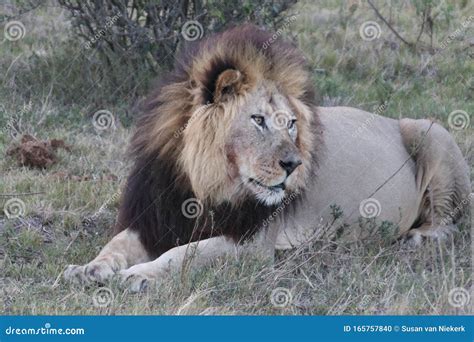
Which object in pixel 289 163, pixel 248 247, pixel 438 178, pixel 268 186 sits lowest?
pixel 438 178

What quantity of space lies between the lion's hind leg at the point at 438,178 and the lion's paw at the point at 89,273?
2086 millimetres

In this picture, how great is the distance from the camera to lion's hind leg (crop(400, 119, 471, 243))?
6.18 meters

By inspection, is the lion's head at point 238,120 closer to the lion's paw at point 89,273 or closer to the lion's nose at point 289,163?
the lion's nose at point 289,163

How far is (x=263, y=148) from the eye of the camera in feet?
15.0

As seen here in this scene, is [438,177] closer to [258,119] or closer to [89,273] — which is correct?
[258,119]

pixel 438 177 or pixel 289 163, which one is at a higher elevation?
pixel 289 163

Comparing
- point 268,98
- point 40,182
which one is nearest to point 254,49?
point 268,98

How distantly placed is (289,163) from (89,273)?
103 cm

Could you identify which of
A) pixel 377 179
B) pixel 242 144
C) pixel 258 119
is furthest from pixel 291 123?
pixel 377 179

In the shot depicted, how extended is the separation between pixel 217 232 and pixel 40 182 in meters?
1.66

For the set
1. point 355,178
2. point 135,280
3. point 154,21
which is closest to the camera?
point 135,280

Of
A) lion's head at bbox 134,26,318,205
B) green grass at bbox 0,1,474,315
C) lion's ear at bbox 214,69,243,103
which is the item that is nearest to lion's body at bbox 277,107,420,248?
green grass at bbox 0,1,474,315

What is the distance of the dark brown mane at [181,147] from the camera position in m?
4.79

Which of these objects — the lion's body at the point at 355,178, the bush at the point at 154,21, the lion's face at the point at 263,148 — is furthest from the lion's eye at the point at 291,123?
the bush at the point at 154,21
